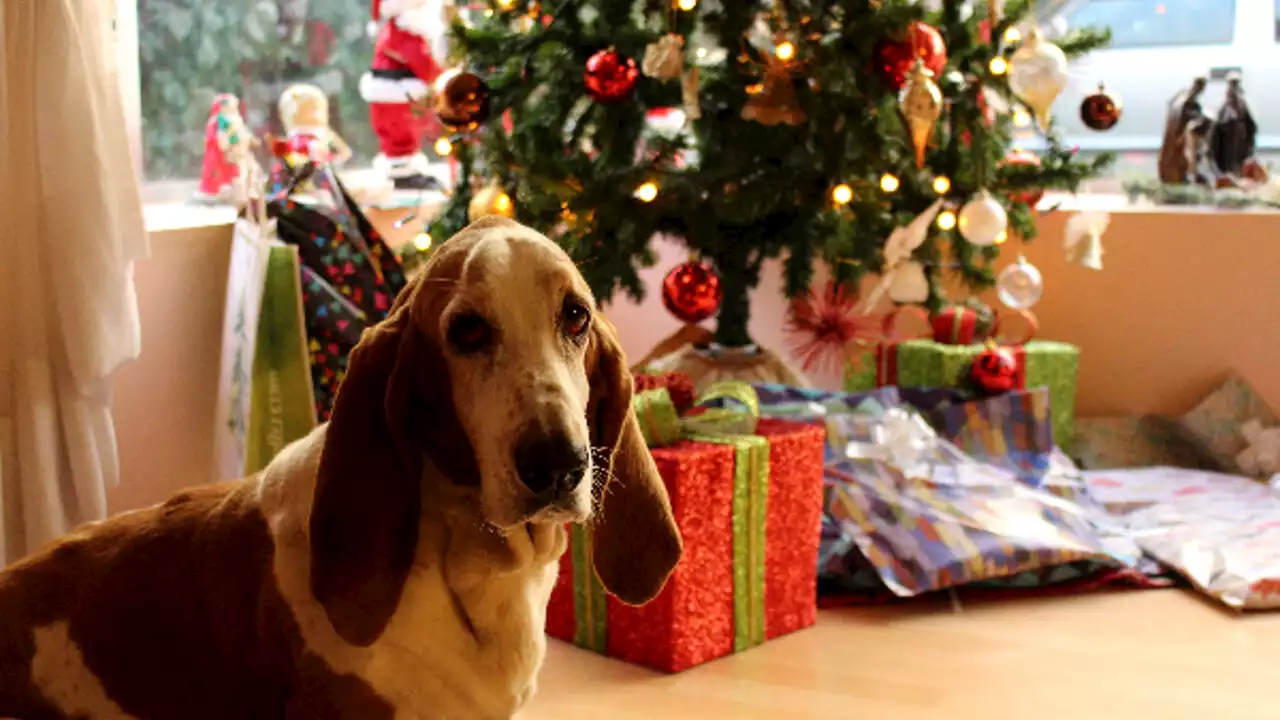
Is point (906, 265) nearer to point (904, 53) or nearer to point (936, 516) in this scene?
point (904, 53)

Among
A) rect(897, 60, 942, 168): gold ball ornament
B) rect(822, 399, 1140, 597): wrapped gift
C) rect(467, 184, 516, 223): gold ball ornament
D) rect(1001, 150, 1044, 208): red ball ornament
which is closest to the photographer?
rect(822, 399, 1140, 597): wrapped gift

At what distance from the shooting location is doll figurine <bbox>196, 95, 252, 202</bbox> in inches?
117

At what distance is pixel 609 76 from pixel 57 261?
1094 mm

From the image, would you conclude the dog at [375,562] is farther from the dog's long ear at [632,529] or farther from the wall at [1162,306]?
the wall at [1162,306]

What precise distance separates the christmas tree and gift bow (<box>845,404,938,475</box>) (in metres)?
0.29

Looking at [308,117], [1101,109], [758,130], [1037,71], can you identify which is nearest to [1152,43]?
[1101,109]

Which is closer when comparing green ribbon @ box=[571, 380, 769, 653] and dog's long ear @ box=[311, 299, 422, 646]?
dog's long ear @ box=[311, 299, 422, 646]

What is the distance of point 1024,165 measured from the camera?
2.86m

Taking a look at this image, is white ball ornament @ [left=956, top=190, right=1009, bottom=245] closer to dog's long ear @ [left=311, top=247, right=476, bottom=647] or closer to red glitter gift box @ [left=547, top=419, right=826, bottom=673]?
red glitter gift box @ [left=547, top=419, right=826, bottom=673]

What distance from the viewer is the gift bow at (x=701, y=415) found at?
2.15 m

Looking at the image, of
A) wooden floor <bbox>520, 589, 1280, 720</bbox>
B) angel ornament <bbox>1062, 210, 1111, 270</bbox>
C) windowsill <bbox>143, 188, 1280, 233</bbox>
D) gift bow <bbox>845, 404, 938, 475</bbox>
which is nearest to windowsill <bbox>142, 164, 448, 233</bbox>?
windowsill <bbox>143, 188, 1280, 233</bbox>

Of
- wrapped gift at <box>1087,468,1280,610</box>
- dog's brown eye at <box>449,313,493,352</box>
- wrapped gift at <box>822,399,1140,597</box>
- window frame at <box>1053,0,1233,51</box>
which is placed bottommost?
wrapped gift at <box>1087,468,1280,610</box>

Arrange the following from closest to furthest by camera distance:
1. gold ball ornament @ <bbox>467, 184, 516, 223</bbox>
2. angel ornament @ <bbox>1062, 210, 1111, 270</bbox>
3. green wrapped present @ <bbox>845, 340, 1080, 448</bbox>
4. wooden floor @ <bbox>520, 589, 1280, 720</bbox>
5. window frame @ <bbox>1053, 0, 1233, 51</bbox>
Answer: wooden floor @ <bbox>520, 589, 1280, 720</bbox>, gold ball ornament @ <bbox>467, 184, 516, 223</bbox>, green wrapped present @ <bbox>845, 340, 1080, 448</bbox>, angel ornament @ <bbox>1062, 210, 1111, 270</bbox>, window frame @ <bbox>1053, 0, 1233, 51</bbox>

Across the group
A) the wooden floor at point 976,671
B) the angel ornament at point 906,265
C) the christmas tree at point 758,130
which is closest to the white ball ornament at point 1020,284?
the christmas tree at point 758,130
